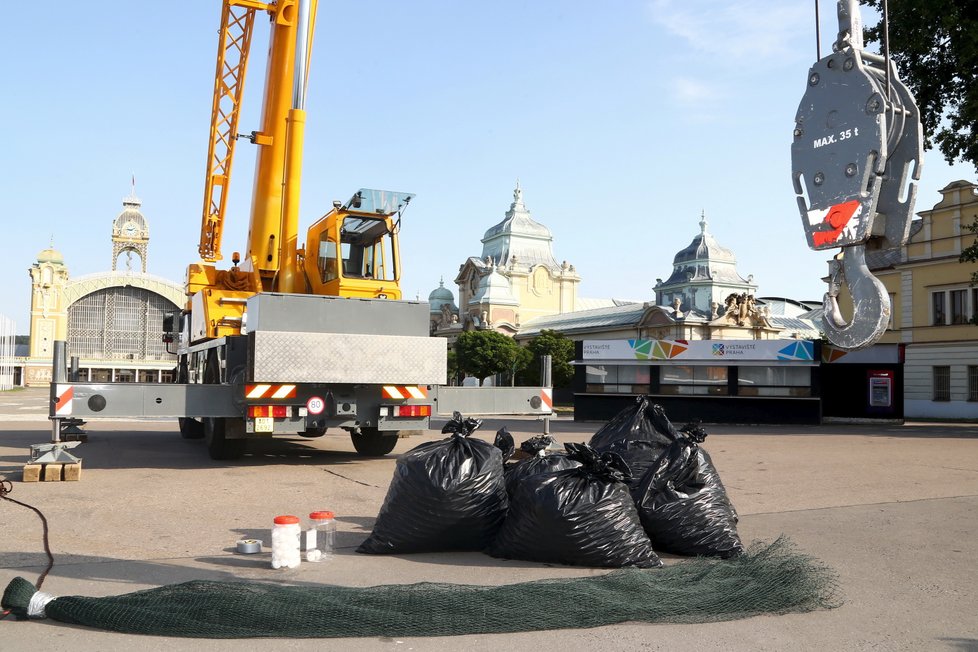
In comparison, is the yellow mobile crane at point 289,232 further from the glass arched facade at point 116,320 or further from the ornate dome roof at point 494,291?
the glass arched facade at point 116,320

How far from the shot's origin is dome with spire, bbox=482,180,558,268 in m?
98.1

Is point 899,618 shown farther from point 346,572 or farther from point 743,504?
point 743,504

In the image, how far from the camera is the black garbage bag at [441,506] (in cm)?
594

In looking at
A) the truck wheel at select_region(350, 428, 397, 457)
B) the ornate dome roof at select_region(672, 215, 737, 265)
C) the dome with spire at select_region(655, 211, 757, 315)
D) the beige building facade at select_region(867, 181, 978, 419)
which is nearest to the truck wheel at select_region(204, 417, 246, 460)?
the truck wheel at select_region(350, 428, 397, 457)

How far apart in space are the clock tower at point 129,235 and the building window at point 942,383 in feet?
383

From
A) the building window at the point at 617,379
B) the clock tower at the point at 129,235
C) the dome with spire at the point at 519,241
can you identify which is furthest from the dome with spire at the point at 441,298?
the building window at the point at 617,379

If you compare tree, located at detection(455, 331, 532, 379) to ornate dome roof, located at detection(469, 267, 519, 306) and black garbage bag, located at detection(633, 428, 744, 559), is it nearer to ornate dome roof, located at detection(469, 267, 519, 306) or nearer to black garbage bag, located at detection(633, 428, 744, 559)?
ornate dome roof, located at detection(469, 267, 519, 306)

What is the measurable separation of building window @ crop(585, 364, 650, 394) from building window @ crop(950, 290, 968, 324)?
725 inches

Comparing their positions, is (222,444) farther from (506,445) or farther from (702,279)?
(702,279)

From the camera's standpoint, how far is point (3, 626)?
418 centimetres

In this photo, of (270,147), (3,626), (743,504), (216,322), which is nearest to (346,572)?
(3,626)

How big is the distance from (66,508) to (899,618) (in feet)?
22.4

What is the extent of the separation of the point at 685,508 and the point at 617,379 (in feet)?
67.5

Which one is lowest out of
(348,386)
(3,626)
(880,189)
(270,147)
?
(3,626)
